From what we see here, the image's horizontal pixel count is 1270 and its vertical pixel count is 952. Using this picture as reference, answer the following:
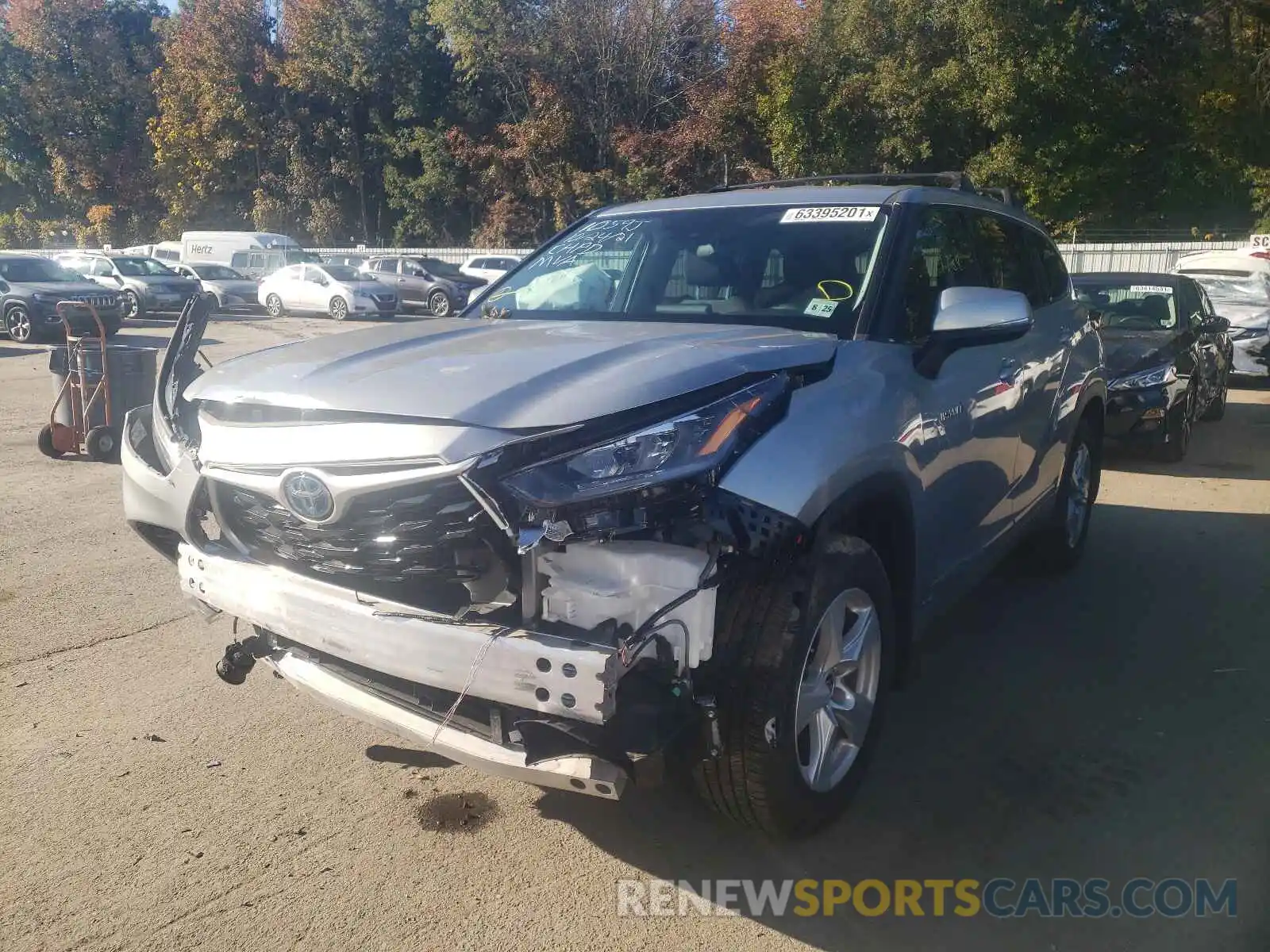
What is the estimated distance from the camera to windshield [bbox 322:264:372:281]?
1049 inches

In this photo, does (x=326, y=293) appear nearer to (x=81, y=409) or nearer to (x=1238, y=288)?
(x=81, y=409)

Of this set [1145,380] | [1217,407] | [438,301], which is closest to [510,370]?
[1145,380]

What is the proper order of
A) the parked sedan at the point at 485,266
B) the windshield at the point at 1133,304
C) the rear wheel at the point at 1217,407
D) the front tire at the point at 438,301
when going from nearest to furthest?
the windshield at the point at 1133,304
the rear wheel at the point at 1217,407
the front tire at the point at 438,301
the parked sedan at the point at 485,266

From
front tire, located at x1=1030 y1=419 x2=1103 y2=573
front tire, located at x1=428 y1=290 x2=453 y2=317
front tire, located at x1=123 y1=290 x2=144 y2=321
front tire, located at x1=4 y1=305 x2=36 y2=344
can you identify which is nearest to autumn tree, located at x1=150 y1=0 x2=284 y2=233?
front tire, located at x1=428 y1=290 x2=453 y2=317

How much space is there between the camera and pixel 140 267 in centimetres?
2497

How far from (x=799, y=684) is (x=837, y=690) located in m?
0.46

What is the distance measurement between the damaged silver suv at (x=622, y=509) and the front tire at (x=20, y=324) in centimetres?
1846

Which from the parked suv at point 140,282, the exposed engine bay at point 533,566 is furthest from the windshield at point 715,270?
the parked suv at point 140,282

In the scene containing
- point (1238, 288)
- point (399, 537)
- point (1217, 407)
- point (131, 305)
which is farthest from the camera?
point (131, 305)

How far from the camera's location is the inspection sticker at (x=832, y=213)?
3.81 m

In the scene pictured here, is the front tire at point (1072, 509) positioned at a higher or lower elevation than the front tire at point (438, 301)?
higher

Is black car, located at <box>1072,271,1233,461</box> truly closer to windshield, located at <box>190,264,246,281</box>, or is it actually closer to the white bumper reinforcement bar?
the white bumper reinforcement bar

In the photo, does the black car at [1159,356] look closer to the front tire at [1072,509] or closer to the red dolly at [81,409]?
the front tire at [1072,509]

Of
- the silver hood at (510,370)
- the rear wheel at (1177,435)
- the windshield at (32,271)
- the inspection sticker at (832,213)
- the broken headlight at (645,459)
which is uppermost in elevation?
the inspection sticker at (832,213)
